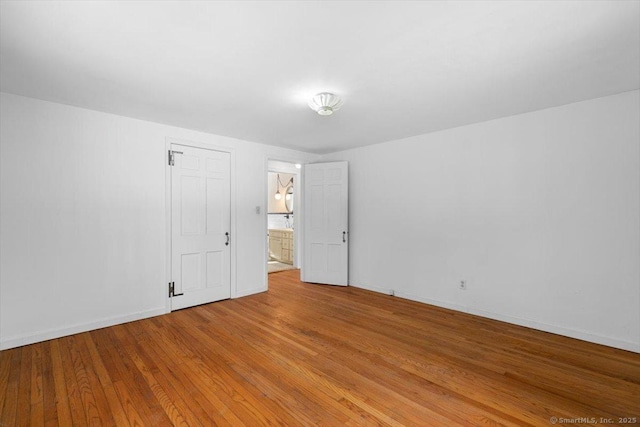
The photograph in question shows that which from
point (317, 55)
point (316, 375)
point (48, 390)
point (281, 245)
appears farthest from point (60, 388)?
point (281, 245)

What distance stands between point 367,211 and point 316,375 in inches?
121

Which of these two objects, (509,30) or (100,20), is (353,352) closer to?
(509,30)

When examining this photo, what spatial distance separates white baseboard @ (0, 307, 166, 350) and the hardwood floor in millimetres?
79

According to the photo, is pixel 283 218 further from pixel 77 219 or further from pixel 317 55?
pixel 317 55

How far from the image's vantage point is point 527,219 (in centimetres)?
335

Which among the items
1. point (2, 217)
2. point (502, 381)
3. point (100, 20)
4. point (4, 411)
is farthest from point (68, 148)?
point (502, 381)

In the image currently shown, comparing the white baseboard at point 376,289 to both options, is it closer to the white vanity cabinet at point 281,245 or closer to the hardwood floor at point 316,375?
the hardwood floor at point 316,375

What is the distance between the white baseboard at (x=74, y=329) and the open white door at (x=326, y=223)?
100 inches

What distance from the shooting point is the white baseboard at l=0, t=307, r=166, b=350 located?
2.77m

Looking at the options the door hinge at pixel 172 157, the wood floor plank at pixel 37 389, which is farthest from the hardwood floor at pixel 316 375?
the door hinge at pixel 172 157

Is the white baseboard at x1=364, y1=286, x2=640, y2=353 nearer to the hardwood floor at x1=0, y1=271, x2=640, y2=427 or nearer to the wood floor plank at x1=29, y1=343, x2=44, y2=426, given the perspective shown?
the hardwood floor at x1=0, y1=271, x2=640, y2=427

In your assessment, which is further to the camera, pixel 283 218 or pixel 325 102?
pixel 283 218

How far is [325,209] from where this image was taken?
17.3 ft

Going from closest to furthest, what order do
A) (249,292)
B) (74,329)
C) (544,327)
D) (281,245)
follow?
(74,329)
(544,327)
(249,292)
(281,245)
